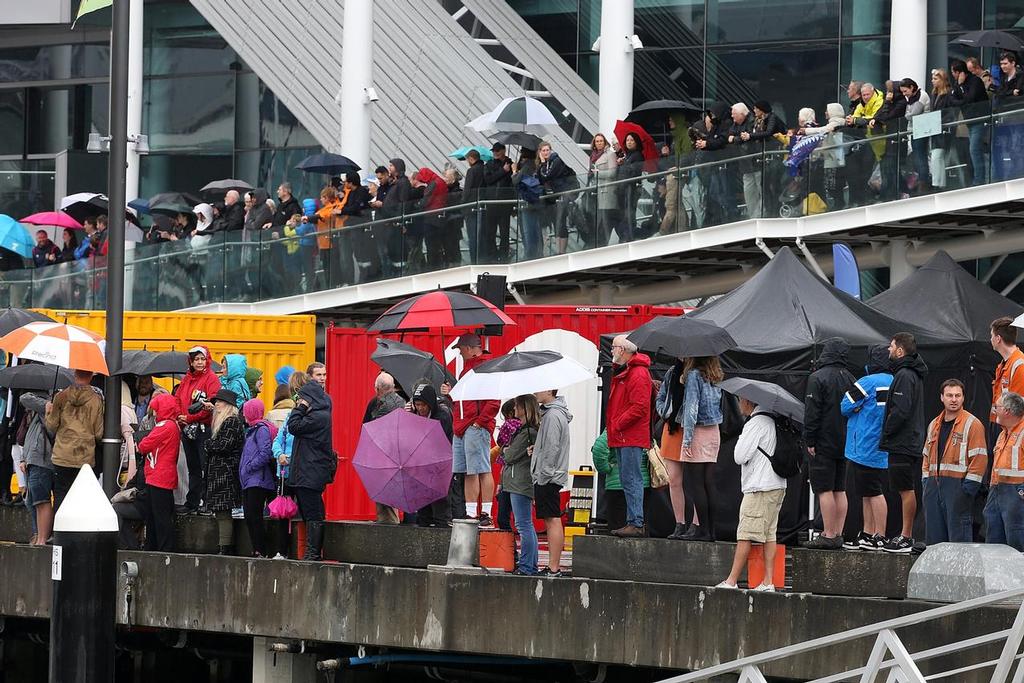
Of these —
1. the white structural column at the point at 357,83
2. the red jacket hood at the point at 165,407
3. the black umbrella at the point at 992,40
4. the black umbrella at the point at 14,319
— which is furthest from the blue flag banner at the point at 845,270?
the white structural column at the point at 357,83

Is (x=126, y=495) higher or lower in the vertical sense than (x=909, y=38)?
lower

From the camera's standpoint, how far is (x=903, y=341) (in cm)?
1480

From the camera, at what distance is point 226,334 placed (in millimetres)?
22594

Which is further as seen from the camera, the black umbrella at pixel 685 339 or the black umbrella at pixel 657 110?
the black umbrella at pixel 657 110

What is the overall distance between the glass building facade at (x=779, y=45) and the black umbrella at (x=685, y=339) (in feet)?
59.4

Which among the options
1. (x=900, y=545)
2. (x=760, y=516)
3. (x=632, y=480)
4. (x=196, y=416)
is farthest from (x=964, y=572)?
(x=196, y=416)

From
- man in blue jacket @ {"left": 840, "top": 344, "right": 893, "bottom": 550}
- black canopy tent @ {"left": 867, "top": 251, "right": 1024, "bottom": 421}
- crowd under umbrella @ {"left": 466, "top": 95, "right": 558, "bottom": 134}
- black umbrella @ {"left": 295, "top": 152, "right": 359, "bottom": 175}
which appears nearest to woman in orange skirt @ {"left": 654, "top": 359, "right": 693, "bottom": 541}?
man in blue jacket @ {"left": 840, "top": 344, "right": 893, "bottom": 550}

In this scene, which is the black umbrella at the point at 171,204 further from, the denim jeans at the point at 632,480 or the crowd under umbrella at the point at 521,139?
the denim jeans at the point at 632,480

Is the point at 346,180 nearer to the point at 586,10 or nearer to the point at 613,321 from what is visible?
the point at 613,321

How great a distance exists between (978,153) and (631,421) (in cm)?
770

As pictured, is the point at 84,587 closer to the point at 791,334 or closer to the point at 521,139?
the point at 791,334

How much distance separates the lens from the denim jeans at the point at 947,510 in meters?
14.2

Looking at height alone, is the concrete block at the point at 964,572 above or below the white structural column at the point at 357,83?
below

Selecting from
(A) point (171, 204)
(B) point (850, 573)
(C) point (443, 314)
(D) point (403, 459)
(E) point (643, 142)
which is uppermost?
(E) point (643, 142)
